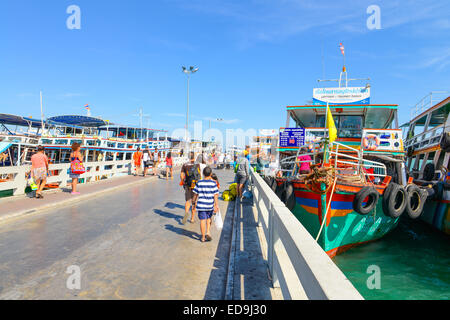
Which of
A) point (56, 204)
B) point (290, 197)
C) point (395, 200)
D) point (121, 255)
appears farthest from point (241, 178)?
point (121, 255)

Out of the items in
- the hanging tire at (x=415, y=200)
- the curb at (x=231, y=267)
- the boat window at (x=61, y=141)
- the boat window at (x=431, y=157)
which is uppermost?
the boat window at (x=61, y=141)

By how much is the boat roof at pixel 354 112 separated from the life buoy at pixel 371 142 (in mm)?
1719

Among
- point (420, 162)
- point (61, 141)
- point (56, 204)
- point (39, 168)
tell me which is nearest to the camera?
point (56, 204)

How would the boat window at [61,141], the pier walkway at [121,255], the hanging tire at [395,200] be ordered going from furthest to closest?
the boat window at [61,141] < the hanging tire at [395,200] < the pier walkway at [121,255]

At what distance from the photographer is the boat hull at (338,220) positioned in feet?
23.5

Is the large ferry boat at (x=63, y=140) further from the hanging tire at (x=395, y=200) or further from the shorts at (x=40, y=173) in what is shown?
the hanging tire at (x=395, y=200)

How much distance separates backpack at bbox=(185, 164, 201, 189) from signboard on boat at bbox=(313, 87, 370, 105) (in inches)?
282

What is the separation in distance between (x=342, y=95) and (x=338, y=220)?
280 inches

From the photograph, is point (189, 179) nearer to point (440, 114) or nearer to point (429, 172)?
point (429, 172)

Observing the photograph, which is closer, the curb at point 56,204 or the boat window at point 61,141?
the curb at point 56,204

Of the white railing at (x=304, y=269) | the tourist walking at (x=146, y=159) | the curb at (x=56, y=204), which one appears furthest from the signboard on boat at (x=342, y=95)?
the tourist walking at (x=146, y=159)

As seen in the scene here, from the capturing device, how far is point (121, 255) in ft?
16.4

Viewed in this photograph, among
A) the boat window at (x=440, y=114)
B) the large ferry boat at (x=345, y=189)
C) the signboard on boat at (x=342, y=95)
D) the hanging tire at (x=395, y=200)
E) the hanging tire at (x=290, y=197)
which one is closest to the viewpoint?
the large ferry boat at (x=345, y=189)
